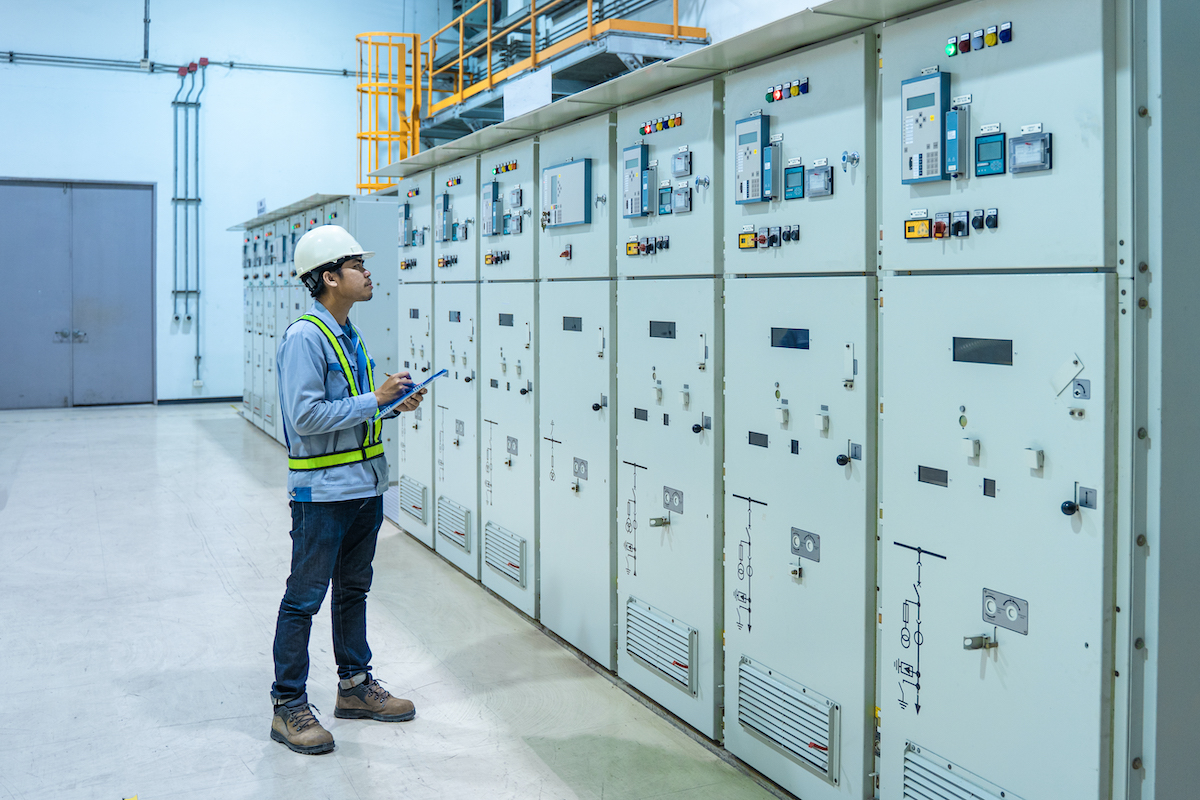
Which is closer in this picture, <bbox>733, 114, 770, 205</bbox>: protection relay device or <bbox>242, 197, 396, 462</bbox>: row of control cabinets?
<bbox>733, 114, 770, 205</bbox>: protection relay device

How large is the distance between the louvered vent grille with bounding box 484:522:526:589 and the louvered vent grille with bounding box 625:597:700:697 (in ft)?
3.63

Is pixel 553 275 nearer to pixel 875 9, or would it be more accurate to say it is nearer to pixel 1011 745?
pixel 875 9

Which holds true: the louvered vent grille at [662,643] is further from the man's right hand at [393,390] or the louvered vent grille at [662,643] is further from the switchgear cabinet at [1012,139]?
the switchgear cabinet at [1012,139]

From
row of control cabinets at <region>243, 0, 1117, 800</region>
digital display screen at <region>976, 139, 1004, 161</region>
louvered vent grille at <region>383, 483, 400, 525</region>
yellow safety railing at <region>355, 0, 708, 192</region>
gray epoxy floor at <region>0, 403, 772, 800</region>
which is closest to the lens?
row of control cabinets at <region>243, 0, 1117, 800</region>

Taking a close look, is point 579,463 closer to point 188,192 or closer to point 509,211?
point 509,211

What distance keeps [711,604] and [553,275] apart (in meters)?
1.91

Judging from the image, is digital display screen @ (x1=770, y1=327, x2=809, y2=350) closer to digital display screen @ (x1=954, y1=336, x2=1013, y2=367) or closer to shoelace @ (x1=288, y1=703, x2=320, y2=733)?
digital display screen @ (x1=954, y1=336, x2=1013, y2=367)

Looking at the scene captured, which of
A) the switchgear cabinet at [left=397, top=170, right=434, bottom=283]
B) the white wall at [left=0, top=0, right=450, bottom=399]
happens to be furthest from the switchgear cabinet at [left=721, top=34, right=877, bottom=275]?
the white wall at [left=0, top=0, right=450, bottom=399]

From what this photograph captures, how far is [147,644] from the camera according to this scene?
4.89 metres

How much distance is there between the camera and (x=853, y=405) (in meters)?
3.03

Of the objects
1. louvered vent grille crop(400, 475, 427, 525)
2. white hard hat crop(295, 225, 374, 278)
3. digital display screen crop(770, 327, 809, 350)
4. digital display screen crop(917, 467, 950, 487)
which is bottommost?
louvered vent grille crop(400, 475, 427, 525)

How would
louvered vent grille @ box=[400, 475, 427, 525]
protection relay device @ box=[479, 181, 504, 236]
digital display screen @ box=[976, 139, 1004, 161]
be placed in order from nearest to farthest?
digital display screen @ box=[976, 139, 1004, 161]
protection relay device @ box=[479, 181, 504, 236]
louvered vent grille @ box=[400, 475, 427, 525]

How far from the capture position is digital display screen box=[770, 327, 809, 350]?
3.22 metres

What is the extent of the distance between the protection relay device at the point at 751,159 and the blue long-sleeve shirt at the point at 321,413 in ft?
4.91
